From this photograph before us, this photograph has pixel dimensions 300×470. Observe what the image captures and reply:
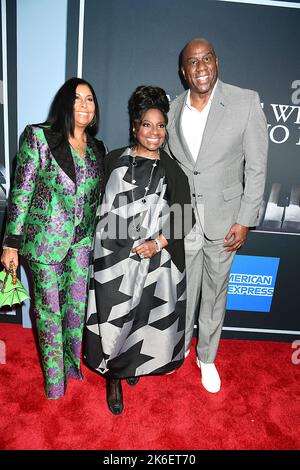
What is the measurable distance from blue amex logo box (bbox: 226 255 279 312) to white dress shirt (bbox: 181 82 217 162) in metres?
1.00

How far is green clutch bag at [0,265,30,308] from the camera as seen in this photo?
203cm

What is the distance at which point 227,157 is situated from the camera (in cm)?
218

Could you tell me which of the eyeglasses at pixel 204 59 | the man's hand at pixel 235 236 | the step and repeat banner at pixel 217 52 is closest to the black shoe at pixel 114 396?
the man's hand at pixel 235 236

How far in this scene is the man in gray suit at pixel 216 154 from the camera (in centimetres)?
213

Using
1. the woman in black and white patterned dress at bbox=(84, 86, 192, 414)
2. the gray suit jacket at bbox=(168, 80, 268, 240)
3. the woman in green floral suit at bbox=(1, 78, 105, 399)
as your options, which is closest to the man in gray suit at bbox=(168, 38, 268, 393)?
the gray suit jacket at bbox=(168, 80, 268, 240)

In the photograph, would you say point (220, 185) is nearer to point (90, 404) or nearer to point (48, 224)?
point (48, 224)

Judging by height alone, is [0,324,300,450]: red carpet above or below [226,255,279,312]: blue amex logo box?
below

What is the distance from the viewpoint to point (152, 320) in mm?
2223

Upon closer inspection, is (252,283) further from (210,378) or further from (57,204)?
(57,204)

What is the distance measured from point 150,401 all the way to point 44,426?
612 mm

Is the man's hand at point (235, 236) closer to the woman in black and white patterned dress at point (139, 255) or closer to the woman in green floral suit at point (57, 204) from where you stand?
the woman in black and white patterned dress at point (139, 255)

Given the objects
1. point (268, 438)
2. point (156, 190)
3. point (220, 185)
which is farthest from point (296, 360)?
point (156, 190)
